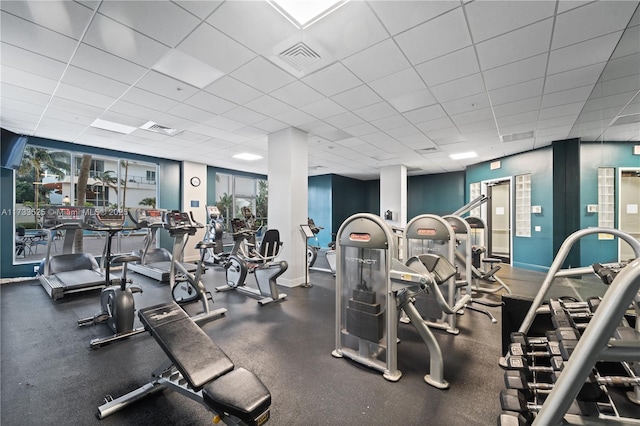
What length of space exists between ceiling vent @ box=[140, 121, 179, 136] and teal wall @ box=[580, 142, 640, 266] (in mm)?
6583

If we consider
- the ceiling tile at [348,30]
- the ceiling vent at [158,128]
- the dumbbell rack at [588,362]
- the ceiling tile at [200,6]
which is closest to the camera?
the dumbbell rack at [588,362]

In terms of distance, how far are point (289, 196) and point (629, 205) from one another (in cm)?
438

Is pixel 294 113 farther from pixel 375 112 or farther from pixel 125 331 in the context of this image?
pixel 125 331

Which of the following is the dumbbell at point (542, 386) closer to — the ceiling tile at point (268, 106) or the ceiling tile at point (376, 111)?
the ceiling tile at point (376, 111)

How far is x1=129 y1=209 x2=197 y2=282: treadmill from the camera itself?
5.17 metres

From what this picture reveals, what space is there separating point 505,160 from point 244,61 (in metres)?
7.46

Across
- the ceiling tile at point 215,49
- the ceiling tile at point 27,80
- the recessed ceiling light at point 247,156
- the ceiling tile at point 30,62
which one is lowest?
the recessed ceiling light at point 247,156

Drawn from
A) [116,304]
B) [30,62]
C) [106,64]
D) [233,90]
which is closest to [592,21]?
[233,90]

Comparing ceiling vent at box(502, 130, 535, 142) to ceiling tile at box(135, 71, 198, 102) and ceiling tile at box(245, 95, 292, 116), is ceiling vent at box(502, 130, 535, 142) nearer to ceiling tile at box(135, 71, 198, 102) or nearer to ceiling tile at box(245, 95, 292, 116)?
ceiling tile at box(245, 95, 292, 116)

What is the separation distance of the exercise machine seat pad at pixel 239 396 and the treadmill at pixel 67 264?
447cm

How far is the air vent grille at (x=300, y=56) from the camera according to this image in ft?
8.73

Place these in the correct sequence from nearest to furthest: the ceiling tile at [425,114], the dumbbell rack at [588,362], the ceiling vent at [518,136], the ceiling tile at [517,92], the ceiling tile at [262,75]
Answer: the dumbbell rack at [588,362] → the ceiling tile at [262,75] → the ceiling tile at [517,92] → the ceiling tile at [425,114] → the ceiling vent at [518,136]

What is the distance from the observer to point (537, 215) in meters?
6.39

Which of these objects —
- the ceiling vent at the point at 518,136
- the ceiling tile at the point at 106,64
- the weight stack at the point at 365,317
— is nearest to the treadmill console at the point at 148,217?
the ceiling tile at the point at 106,64
